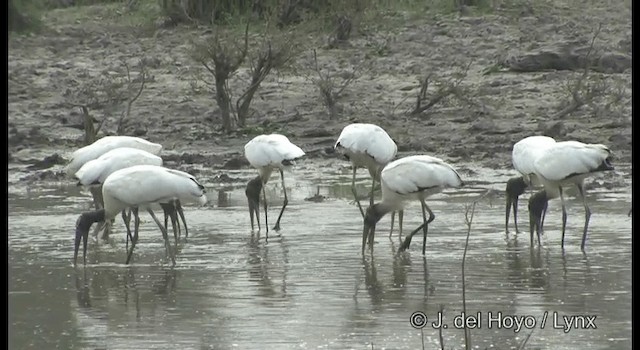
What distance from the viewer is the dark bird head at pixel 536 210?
10977 mm

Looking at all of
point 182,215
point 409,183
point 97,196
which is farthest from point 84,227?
point 409,183

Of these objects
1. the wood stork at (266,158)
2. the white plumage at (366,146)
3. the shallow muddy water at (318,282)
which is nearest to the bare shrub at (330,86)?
the shallow muddy water at (318,282)

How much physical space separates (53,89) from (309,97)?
3.11 meters

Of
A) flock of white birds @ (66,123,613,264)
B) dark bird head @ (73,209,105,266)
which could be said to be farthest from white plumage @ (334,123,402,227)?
dark bird head @ (73,209,105,266)

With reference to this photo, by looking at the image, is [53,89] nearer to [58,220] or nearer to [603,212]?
[58,220]

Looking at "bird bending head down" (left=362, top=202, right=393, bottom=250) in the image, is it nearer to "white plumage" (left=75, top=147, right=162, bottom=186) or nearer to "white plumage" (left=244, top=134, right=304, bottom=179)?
"white plumage" (left=244, top=134, right=304, bottom=179)

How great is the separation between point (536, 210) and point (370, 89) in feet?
24.7

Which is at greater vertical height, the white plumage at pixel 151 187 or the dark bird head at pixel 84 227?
the white plumage at pixel 151 187

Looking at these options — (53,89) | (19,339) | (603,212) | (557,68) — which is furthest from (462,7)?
(19,339)

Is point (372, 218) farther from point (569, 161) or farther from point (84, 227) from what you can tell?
point (84, 227)

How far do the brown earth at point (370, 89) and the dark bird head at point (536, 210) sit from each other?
3.84 metres

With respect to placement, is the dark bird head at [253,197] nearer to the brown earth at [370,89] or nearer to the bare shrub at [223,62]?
the brown earth at [370,89]

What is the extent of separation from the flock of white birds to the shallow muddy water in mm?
256

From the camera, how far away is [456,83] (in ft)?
58.0
